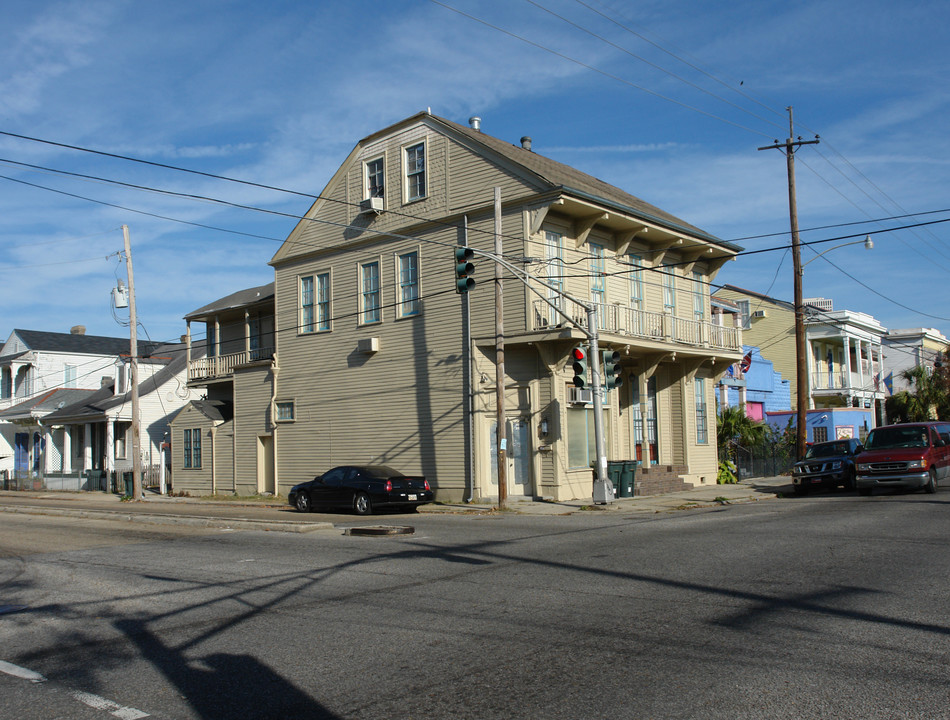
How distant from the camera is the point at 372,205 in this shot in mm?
26781

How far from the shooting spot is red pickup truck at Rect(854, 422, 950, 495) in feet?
70.0

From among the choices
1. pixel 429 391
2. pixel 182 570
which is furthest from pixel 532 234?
pixel 182 570

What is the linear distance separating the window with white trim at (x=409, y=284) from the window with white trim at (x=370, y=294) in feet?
3.49

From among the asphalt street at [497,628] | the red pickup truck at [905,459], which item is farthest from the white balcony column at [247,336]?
the red pickup truck at [905,459]

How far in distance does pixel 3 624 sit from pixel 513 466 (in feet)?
53.5

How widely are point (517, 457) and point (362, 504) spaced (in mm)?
4942

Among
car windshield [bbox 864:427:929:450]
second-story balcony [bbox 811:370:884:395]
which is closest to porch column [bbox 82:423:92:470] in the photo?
car windshield [bbox 864:427:929:450]

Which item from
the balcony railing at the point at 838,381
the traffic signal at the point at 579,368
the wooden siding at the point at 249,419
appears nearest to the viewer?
the traffic signal at the point at 579,368

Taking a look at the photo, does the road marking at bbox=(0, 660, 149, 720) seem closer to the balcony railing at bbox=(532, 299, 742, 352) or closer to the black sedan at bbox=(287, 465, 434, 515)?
the black sedan at bbox=(287, 465, 434, 515)

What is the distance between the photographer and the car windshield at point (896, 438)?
2253 centimetres

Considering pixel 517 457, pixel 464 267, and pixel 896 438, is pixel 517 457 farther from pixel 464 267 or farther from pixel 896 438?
pixel 896 438

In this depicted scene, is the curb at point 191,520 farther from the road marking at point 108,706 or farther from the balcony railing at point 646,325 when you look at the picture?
the road marking at point 108,706

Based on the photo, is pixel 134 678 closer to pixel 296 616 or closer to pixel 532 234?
pixel 296 616

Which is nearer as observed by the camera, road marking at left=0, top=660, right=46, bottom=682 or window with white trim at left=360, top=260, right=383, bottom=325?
road marking at left=0, top=660, right=46, bottom=682
